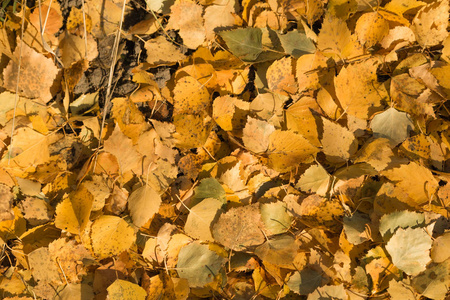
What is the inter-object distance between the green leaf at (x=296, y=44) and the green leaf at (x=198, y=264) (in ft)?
1.72

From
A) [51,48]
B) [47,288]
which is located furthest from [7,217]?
[51,48]

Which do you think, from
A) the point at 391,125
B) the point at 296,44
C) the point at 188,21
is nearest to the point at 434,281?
the point at 391,125

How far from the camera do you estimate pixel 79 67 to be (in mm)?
993

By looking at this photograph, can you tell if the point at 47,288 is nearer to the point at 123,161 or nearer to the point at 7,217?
the point at 7,217

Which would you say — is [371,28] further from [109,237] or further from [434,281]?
[109,237]

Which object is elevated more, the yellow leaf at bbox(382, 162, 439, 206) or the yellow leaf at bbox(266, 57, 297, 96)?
the yellow leaf at bbox(266, 57, 297, 96)

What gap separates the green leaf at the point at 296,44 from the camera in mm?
974

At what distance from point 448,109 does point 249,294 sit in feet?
2.22

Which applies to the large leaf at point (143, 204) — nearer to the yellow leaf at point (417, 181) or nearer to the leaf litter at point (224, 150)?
the leaf litter at point (224, 150)

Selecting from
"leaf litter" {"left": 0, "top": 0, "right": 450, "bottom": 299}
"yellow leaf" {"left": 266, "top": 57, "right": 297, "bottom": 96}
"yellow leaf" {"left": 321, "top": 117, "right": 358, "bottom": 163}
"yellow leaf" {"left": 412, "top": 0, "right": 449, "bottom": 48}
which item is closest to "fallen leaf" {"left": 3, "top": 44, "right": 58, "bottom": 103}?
"leaf litter" {"left": 0, "top": 0, "right": 450, "bottom": 299}

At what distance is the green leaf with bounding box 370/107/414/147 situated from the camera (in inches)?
37.8

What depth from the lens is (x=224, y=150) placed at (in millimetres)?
994

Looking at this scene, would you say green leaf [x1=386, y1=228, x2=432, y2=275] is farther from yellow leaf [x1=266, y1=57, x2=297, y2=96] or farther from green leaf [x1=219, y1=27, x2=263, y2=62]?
green leaf [x1=219, y1=27, x2=263, y2=62]

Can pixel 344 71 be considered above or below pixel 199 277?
above
